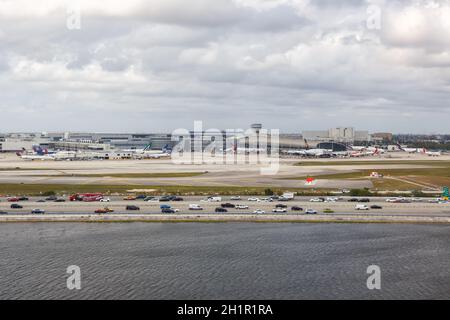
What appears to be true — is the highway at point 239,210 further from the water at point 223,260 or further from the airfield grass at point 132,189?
the airfield grass at point 132,189

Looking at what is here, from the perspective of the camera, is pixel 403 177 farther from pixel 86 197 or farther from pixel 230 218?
pixel 86 197

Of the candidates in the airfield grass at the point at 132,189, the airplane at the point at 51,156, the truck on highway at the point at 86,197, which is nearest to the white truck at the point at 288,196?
the airfield grass at the point at 132,189

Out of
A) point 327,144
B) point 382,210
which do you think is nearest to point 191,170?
point 382,210

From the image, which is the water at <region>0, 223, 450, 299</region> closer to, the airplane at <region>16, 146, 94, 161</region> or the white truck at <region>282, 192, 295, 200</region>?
the white truck at <region>282, 192, 295, 200</region>

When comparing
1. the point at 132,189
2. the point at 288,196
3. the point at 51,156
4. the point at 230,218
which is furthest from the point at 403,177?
the point at 51,156
